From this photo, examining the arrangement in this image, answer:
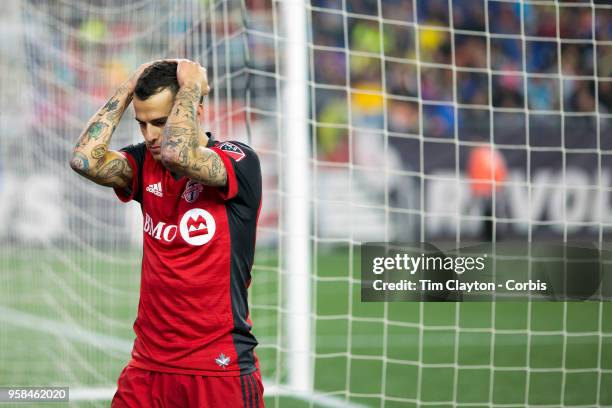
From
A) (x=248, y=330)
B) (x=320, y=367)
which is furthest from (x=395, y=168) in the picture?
(x=248, y=330)

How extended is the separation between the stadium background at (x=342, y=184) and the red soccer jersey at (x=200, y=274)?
207 cm

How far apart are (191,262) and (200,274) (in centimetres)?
5

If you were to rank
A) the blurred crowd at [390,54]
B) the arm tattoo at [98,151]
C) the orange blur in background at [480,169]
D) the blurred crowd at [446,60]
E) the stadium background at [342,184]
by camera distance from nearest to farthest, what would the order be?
the arm tattoo at [98,151], the stadium background at [342,184], the blurred crowd at [390,54], the blurred crowd at [446,60], the orange blur in background at [480,169]

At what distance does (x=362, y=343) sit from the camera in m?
8.48

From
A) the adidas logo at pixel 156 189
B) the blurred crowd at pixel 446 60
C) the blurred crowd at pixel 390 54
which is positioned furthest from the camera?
the blurred crowd at pixel 446 60

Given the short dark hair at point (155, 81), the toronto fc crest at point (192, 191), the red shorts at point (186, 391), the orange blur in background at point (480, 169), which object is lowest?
the red shorts at point (186, 391)

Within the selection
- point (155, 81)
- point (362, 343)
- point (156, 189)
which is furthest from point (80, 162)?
point (362, 343)

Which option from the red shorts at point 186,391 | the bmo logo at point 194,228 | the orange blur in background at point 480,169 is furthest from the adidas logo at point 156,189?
the orange blur in background at point 480,169

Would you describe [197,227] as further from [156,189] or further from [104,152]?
[104,152]

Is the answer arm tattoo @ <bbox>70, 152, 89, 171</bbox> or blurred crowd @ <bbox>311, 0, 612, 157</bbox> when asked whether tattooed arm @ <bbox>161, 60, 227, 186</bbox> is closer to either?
arm tattoo @ <bbox>70, 152, 89, 171</bbox>

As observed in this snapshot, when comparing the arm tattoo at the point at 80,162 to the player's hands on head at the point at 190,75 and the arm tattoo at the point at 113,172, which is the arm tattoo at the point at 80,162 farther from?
the player's hands on head at the point at 190,75

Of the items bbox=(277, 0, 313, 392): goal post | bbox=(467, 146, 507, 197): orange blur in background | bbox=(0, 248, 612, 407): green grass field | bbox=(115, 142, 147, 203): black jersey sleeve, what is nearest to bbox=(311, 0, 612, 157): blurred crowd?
bbox=(467, 146, 507, 197): orange blur in background

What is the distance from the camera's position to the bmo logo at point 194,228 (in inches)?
128

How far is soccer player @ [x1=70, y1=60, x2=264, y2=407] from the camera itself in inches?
126
